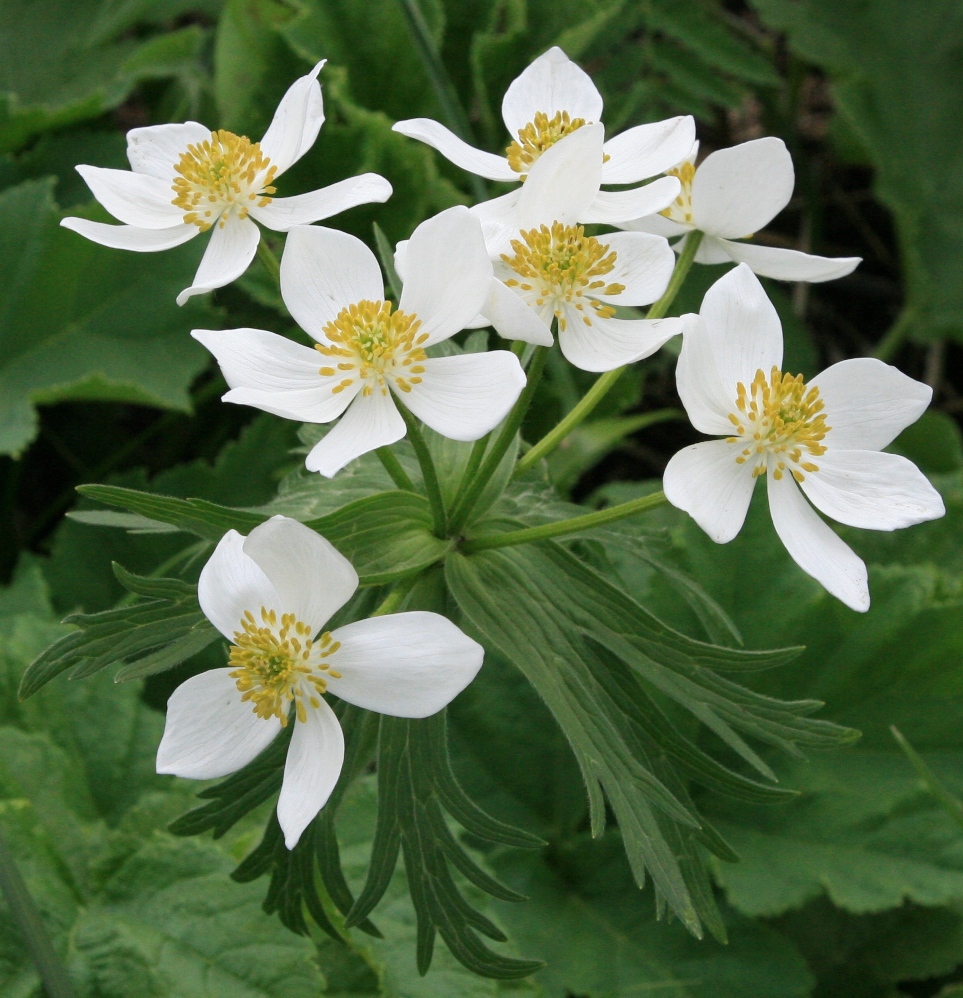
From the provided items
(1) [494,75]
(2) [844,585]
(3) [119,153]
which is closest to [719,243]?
(2) [844,585]

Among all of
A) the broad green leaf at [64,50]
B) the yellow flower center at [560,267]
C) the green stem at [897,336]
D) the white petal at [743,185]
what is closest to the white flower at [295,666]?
the yellow flower center at [560,267]

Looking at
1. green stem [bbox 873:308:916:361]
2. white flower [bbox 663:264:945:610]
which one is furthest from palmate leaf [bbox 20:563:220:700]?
green stem [bbox 873:308:916:361]

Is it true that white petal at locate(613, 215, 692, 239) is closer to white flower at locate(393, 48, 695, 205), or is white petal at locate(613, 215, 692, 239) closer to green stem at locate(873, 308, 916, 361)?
white flower at locate(393, 48, 695, 205)

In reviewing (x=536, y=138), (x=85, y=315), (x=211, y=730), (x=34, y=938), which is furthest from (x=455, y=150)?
(x=85, y=315)

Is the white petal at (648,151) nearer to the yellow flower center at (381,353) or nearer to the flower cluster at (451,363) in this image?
the flower cluster at (451,363)

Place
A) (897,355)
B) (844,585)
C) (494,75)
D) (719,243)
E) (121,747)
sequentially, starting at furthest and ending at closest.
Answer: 1. (897,355)
2. (494,75)
3. (121,747)
4. (719,243)
5. (844,585)

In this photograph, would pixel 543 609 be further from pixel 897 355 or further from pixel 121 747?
pixel 897 355
